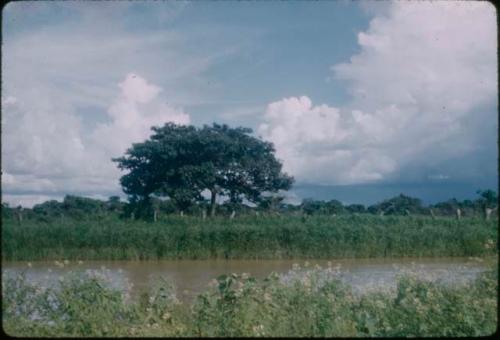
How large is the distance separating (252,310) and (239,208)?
22.8 meters

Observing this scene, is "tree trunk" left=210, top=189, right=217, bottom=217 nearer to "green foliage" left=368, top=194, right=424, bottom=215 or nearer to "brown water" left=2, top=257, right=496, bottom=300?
"brown water" left=2, top=257, right=496, bottom=300

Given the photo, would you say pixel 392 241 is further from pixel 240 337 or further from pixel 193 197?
pixel 240 337

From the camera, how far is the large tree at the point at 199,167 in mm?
28422

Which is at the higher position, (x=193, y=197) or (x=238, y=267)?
(x=193, y=197)

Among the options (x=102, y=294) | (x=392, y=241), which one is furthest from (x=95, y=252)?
(x=102, y=294)

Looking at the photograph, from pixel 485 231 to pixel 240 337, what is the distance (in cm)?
1829

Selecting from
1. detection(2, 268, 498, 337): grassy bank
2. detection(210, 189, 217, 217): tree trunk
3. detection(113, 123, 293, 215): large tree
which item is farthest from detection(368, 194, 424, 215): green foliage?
detection(2, 268, 498, 337): grassy bank

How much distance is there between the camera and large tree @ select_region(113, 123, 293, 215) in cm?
2842

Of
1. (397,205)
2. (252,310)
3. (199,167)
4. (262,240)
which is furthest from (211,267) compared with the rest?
(397,205)

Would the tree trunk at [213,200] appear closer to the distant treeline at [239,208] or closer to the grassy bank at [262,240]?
the distant treeline at [239,208]

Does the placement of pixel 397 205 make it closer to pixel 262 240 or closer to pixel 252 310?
pixel 262 240

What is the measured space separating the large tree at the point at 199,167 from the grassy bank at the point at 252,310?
21016 millimetres

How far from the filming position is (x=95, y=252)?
68.8 feet

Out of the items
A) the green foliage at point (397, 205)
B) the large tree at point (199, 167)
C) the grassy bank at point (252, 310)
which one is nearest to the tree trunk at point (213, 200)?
the large tree at point (199, 167)
